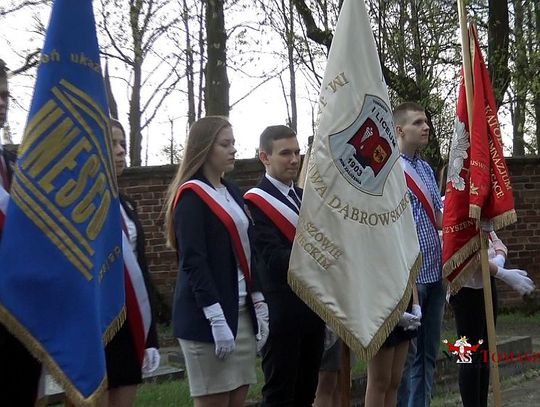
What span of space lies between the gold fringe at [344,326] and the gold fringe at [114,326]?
1.22m

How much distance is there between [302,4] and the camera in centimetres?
1175

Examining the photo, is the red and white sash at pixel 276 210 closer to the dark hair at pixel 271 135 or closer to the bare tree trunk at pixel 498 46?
the dark hair at pixel 271 135

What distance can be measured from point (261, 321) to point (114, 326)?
1070 mm

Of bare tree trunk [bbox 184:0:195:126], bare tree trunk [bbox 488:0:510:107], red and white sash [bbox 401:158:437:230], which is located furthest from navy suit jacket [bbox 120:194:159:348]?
bare tree trunk [bbox 184:0:195:126]

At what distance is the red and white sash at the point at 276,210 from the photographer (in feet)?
15.1

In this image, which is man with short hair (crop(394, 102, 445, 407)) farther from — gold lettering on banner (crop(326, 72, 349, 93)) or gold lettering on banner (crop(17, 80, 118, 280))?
gold lettering on banner (crop(17, 80, 118, 280))

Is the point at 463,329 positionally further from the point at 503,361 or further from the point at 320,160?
the point at 503,361

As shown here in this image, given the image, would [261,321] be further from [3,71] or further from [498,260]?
[498,260]

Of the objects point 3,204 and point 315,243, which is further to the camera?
point 315,243

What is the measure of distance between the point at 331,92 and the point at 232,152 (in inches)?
31.7

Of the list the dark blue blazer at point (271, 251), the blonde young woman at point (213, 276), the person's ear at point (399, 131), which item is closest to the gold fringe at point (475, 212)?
the person's ear at point (399, 131)

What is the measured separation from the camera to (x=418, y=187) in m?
5.51

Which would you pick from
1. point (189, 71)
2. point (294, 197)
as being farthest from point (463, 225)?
point (189, 71)

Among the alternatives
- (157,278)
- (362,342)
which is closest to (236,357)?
(362,342)
